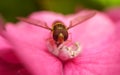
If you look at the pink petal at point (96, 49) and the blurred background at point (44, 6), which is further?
the blurred background at point (44, 6)

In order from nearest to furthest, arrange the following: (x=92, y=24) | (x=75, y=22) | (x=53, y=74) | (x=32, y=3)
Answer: (x=53, y=74), (x=75, y=22), (x=92, y=24), (x=32, y=3)

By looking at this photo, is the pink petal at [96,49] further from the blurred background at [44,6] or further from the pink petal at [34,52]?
the blurred background at [44,6]

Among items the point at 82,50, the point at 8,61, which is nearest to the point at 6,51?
the point at 8,61

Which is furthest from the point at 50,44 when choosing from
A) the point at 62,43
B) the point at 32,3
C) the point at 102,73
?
the point at 32,3

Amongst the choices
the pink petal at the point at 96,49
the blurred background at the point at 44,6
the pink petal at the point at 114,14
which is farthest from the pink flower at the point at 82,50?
the blurred background at the point at 44,6

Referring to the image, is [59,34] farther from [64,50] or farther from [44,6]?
[44,6]

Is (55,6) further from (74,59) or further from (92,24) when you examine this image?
(74,59)
